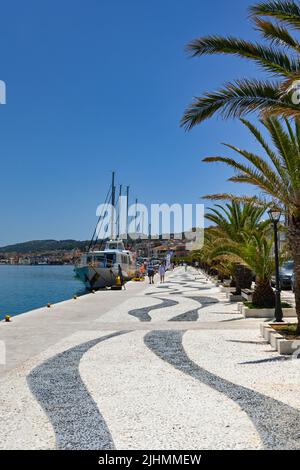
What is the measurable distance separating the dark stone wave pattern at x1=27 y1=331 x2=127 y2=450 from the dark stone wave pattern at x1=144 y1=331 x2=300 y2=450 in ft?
5.28

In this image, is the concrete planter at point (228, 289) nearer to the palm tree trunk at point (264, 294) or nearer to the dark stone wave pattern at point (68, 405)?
the palm tree trunk at point (264, 294)

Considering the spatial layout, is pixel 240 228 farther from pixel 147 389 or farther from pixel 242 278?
pixel 147 389

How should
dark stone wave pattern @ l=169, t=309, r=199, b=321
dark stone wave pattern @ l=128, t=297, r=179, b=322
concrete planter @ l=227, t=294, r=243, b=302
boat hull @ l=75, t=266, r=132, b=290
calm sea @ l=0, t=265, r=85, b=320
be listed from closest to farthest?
1. dark stone wave pattern @ l=169, t=309, r=199, b=321
2. dark stone wave pattern @ l=128, t=297, r=179, b=322
3. concrete planter @ l=227, t=294, r=243, b=302
4. calm sea @ l=0, t=265, r=85, b=320
5. boat hull @ l=75, t=266, r=132, b=290

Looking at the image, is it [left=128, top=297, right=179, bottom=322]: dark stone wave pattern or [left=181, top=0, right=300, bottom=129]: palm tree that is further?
[left=128, top=297, right=179, bottom=322]: dark stone wave pattern

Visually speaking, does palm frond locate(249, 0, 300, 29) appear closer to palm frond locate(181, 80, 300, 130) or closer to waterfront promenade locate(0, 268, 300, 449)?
palm frond locate(181, 80, 300, 130)

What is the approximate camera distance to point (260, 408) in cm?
Answer: 520

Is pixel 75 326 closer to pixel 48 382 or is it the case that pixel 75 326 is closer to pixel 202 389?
pixel 48 382

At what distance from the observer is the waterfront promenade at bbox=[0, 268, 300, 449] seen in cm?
438

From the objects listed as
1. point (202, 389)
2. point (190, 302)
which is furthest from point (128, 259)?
point (202, 389)

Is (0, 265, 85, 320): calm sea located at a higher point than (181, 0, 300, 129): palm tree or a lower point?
lower

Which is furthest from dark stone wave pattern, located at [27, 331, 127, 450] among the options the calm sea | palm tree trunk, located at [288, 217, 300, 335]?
the calm sea

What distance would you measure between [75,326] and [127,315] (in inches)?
107

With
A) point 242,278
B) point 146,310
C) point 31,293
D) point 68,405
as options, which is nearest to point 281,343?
point 68,405
